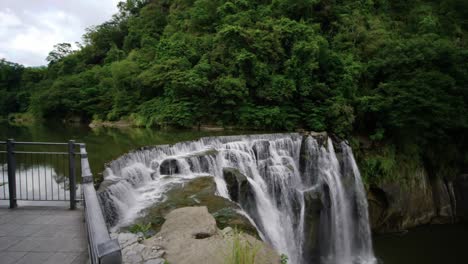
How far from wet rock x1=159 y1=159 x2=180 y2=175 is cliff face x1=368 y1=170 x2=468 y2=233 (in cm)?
961

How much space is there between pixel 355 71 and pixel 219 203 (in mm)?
14455

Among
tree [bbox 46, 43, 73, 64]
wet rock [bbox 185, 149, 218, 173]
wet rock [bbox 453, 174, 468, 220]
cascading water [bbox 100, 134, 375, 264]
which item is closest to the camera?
cascading water [bbox 100, 134, 375, 264]

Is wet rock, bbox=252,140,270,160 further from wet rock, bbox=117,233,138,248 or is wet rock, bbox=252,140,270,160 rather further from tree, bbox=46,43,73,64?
tree, bbox=46,43,73,64

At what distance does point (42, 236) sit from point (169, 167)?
224 inches

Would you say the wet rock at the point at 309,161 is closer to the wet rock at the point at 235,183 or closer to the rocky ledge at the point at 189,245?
the wet rock at the point at 235,183

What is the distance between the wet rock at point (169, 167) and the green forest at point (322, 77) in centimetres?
946

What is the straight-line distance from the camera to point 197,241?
164 inches

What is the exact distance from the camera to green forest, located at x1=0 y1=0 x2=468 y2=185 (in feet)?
46.1

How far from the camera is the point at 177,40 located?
24.4m

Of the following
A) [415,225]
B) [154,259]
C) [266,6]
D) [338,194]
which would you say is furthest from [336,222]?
[266,6]

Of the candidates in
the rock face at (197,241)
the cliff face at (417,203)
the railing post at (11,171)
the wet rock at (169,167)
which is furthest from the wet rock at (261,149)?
the railing post at (11,171)

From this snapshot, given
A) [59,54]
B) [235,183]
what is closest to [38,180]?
[235,183]

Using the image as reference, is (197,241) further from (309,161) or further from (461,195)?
(461,195)

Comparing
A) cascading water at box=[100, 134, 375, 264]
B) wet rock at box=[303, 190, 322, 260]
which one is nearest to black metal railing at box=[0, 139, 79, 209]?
cascading water at box=[100, 134, 375, 264]
